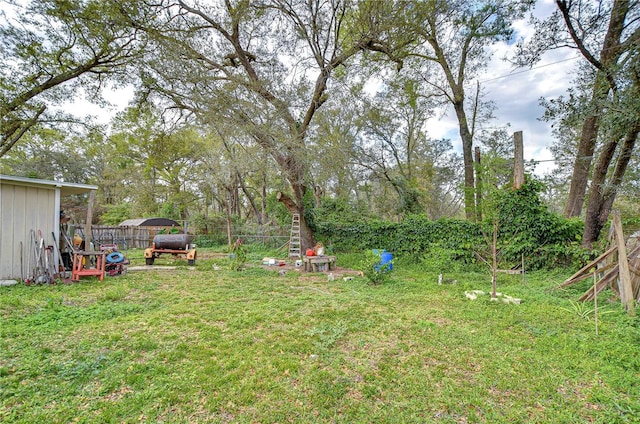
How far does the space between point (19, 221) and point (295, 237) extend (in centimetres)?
721

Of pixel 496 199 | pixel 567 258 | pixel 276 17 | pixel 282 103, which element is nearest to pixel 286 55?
pixel 276 17

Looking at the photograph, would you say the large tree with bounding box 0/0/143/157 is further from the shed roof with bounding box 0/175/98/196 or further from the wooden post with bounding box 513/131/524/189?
the wooden post with bounding box 513/131/524/189

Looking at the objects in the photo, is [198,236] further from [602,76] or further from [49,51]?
[602,76]

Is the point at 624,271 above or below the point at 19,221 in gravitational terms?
below

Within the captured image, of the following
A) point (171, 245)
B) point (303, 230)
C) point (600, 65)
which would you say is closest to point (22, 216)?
point (171, 245)

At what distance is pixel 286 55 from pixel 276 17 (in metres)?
1.06

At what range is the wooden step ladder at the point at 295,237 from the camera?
10.4m

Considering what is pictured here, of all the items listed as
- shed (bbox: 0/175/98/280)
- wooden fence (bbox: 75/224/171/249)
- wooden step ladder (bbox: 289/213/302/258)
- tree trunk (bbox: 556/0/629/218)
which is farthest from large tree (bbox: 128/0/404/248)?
wooden fence (bbox: 75/224/171/249)

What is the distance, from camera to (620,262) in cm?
386

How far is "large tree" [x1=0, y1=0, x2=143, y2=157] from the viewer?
657 centimetres

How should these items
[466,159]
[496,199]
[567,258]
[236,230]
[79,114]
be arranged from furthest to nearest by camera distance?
1. [236,230]
2. [466,159]
3. [79,114]
4. [567,258]
5. [496,199]

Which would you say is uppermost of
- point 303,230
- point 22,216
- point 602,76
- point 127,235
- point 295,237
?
point 602,76

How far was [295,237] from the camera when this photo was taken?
10.6 meters

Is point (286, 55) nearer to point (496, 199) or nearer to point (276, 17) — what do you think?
point (276, 17)
